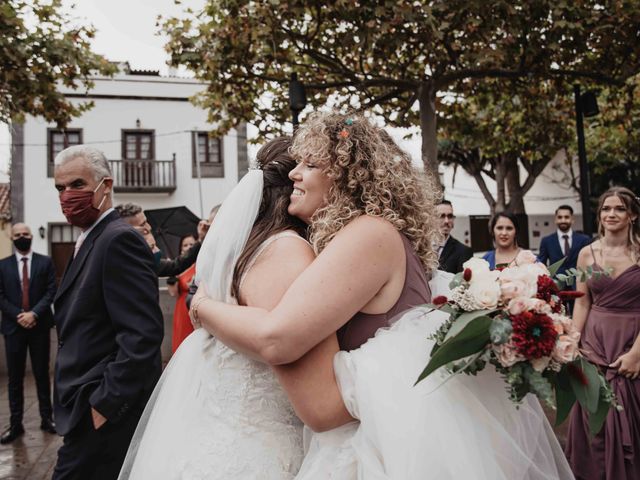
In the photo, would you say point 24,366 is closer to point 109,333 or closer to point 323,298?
point 109,333

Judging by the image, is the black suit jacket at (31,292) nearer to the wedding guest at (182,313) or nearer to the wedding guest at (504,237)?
the wedding guest at (182,313)

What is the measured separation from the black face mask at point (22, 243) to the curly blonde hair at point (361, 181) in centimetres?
574

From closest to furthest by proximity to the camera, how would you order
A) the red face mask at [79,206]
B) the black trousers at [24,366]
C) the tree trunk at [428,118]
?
the red face mask at [79,206], the black trousers at [24,366], the tree trunk at [428,118]

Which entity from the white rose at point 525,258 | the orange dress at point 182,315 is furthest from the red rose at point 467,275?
the orange dress at point 182,315

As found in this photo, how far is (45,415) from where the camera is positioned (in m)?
6.41

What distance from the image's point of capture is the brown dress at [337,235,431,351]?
195cm

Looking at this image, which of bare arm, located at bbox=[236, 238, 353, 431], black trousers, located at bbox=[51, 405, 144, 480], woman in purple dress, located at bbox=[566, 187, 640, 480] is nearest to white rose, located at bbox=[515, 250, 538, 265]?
bare arm, located at bbox=[236, 238, 353, 431]

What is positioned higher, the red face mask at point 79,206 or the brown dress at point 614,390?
the red face mask at point 79,206

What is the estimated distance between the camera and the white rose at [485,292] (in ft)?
5.76

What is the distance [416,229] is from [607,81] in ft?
25.7

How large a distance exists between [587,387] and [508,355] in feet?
0.92

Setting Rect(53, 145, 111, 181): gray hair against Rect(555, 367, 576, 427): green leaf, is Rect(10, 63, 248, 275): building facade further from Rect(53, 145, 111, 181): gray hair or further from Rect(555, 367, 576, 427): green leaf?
Rect(555, 367, 576, 427): green leaf

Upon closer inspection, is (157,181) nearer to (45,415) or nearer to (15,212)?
(15,212)

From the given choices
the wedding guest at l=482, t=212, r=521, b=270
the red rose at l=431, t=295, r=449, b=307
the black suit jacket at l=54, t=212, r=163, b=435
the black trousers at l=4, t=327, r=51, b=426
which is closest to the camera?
the red rose at l=431, t=295, r=449, b=307
